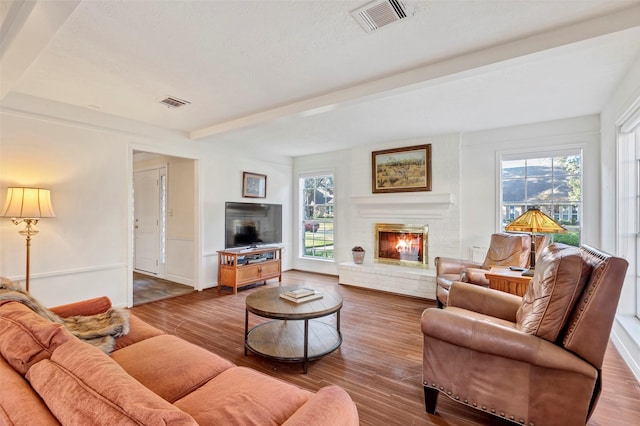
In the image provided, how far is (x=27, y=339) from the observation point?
111 centimetres

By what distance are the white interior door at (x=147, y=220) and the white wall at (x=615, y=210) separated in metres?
6.37

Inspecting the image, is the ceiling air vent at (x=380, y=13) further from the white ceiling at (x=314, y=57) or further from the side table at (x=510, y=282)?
the side table at (x=510, y=282)

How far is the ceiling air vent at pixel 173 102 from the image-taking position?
126 inches

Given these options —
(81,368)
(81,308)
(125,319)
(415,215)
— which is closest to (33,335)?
(81,368)

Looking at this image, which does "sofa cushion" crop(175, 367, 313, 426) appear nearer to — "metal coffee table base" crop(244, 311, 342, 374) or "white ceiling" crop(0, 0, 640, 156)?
"metal coffee table base" crop(244, 311, 342, 374)

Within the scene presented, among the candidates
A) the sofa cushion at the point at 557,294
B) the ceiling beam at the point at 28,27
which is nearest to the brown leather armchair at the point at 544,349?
the sofa cushion at the point at 557,294

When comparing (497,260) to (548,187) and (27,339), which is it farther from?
(27,339)

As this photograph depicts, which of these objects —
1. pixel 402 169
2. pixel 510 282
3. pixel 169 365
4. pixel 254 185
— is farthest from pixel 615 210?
pixel 254 185

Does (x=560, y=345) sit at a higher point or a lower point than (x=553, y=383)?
higher

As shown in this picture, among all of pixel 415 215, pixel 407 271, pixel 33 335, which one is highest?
pixel 415 215

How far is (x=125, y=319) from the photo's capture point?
6.35 feet

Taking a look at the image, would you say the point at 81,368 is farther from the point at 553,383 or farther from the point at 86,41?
the point at 86,41

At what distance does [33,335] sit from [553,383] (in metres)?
2.29

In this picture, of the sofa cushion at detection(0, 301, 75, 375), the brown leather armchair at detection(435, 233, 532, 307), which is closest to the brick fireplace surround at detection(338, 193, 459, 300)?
the brown leather armchair at detection(435, 233, 532, 307)
